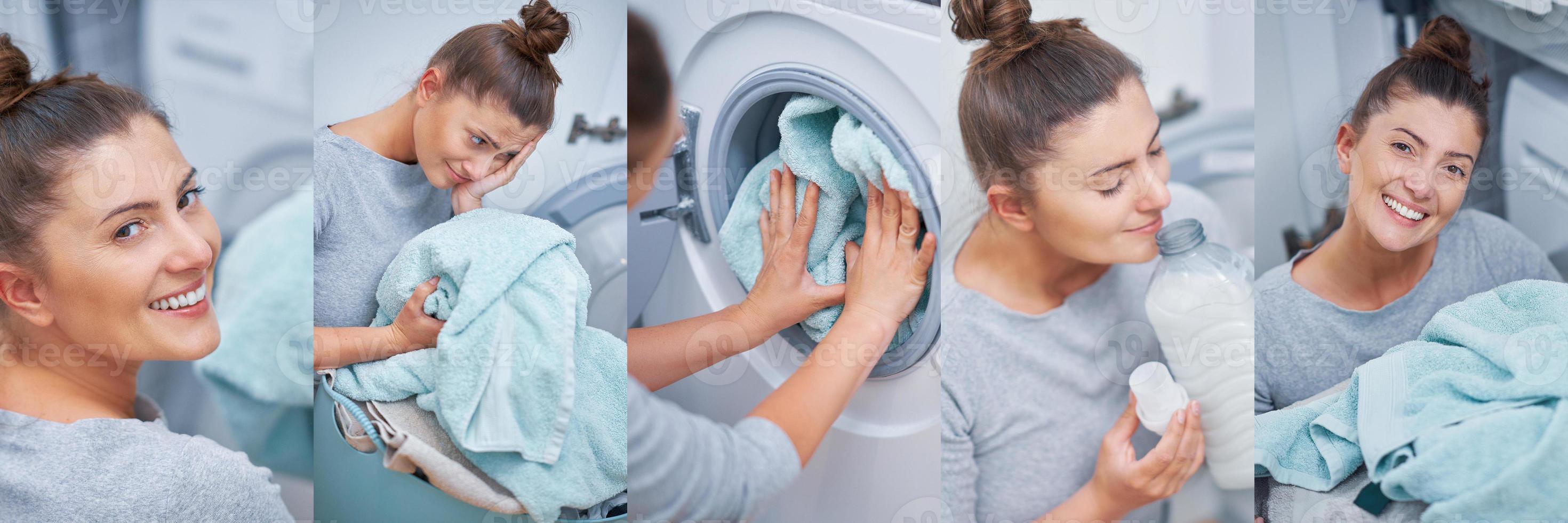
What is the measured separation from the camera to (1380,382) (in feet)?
4.30

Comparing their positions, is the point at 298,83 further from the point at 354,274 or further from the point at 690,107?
the point at 690,107

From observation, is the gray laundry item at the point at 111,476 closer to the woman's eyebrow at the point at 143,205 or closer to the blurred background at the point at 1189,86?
the woman's eyebrow at the point at 143,205

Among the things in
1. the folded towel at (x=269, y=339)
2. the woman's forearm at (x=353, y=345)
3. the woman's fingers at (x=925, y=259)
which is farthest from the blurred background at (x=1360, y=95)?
the folded towel at (x=269, y=339)

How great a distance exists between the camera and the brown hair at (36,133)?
131cm

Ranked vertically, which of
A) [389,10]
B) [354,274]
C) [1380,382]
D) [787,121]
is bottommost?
[1380,382]

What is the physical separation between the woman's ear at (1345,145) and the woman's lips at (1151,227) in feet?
1.11

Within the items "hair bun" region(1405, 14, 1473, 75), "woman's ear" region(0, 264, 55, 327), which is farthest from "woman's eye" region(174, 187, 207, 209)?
"hair bun" region(1405, 14, 1473, 75)

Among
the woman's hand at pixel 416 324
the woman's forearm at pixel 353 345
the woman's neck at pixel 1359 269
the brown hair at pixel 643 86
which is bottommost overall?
the woman's forearm at pixel 353 345

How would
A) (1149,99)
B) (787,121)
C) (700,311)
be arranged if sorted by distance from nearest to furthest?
1. (1149,99)
2. (787,121)
3. (700,311)

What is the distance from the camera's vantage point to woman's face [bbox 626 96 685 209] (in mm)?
1418

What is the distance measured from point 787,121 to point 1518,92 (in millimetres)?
1121

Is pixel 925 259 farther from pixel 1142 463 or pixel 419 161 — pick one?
pixel 419 161

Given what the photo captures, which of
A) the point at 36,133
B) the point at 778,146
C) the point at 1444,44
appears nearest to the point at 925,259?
the point at 778,146

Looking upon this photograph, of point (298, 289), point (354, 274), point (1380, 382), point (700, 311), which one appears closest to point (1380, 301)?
point (1380, 382)
